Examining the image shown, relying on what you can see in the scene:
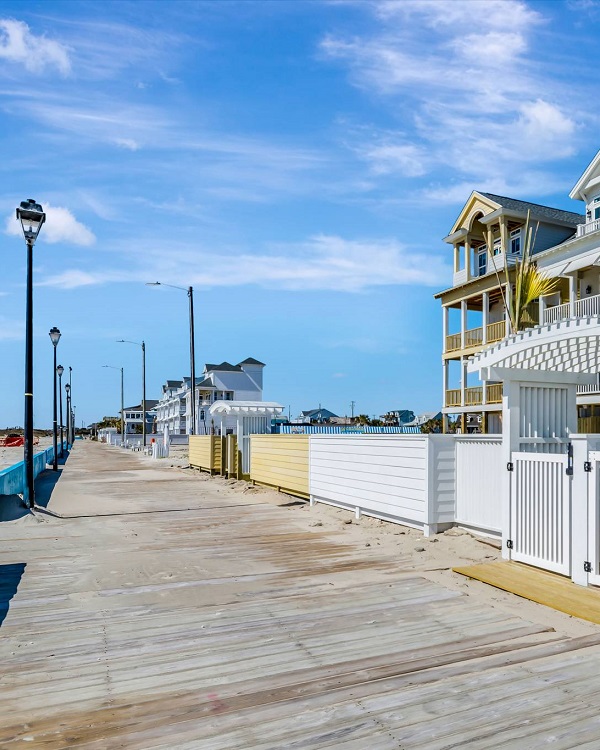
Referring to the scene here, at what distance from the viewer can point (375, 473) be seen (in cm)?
1053

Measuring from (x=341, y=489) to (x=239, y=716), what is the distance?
8372 millimetres

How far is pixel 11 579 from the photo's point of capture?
6.89m

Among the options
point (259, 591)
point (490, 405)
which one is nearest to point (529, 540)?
point (259, 591)

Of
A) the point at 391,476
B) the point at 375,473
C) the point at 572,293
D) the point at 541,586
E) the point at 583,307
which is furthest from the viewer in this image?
the point at 572,293

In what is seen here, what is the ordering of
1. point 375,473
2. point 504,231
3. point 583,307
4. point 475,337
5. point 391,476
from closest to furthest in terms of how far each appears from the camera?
1. point 391,476
2. point 375,473
3. point 583,307
4. point 504,231
5. point 475,337

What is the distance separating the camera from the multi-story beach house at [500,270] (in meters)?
23.9

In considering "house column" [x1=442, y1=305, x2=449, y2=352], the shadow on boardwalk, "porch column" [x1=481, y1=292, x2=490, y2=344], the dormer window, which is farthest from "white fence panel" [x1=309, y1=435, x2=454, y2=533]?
"house column" [x1=442, y1=305, x2=449, y2=352]

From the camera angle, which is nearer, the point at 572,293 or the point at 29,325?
the point at 29,325

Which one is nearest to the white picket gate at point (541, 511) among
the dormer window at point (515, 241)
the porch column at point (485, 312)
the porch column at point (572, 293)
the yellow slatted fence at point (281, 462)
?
the yellow slatted fence at point (281, 462)

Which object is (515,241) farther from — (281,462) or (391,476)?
(391,476)

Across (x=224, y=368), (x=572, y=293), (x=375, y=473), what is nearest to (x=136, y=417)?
(x=224, y=368)

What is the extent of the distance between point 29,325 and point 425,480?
27.8 feet

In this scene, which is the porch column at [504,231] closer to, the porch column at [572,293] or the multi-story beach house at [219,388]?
the porch column at [572,293]

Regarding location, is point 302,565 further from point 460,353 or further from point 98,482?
point 460,353
